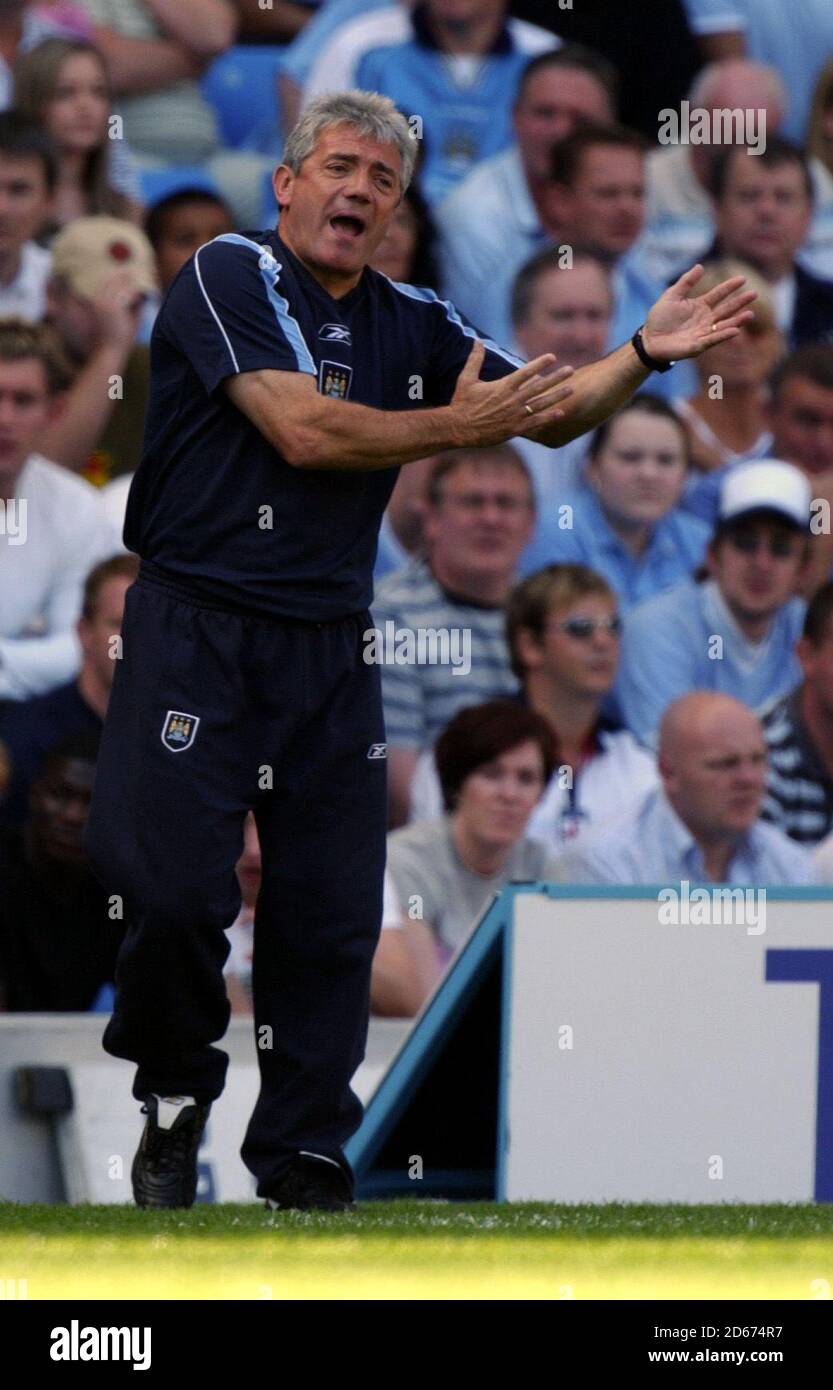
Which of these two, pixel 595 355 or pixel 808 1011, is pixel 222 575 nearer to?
pixel 808 1011

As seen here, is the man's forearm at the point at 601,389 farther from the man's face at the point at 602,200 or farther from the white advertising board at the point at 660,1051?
the man's face at the point at 602,200

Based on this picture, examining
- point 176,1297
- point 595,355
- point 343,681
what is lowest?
point 176,1297

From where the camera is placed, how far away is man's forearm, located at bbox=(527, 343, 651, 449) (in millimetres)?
4812

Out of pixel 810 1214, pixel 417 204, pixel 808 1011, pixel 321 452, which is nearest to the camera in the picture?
pixel 321 452

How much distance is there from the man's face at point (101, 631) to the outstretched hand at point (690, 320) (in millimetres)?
3054

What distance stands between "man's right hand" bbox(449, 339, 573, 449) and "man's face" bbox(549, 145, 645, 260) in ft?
13.1

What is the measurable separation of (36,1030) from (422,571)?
230cm

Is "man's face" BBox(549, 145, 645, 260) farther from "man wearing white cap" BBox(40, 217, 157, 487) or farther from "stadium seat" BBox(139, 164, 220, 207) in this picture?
"man wearing white cap" BBox(40, 217, 157, 487)

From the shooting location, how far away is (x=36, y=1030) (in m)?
6.31

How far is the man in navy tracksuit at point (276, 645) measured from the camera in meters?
4.46

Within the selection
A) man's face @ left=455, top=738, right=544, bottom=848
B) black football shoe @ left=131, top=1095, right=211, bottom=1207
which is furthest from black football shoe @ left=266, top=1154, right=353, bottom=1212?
man's face @ left=455, top=738, right=544, bottom=848

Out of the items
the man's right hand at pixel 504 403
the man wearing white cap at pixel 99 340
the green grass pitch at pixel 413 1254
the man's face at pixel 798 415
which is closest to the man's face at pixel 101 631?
the man wearing white cap at pixel 99 340

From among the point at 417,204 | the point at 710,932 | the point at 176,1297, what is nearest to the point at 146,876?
the point at 176,1297

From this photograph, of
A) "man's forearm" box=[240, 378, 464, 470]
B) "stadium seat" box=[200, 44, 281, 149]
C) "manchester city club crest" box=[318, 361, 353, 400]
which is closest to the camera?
"man's forearm" box=[240, 378, 464, 470]
